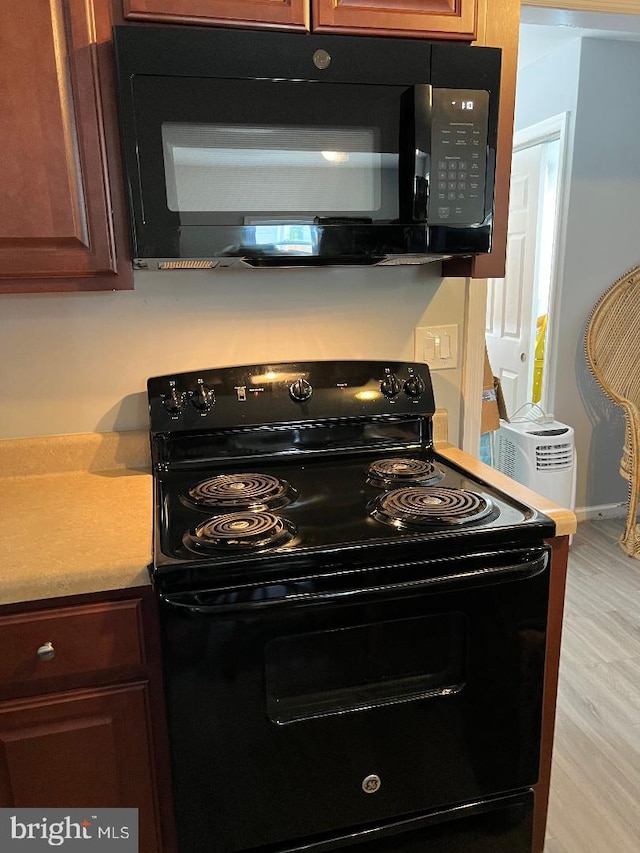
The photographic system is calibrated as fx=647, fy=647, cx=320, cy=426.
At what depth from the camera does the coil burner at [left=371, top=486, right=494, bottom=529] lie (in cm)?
122

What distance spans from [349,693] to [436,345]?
0.98 meters

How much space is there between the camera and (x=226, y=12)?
120 cm

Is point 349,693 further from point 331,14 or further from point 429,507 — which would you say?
point 331,14

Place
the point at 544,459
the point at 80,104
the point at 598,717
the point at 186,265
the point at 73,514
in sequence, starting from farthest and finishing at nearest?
the point at 544,459, the point at 598,717, the point at 186,265, the point at 73,514, the point at 80,104

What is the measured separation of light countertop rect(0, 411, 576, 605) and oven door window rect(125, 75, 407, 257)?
1.76 ft

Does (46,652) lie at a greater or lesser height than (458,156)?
lesser

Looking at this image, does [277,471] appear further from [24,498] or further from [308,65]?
[308,65]

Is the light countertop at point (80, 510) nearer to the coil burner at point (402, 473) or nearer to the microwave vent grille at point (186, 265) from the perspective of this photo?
the coil burner at point (402, 473)

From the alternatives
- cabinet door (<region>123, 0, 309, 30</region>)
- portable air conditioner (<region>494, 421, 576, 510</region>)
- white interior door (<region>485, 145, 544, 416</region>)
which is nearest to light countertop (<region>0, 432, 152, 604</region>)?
cabinet door (<region>123, 0, 309, 30</region>)

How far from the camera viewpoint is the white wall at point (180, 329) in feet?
5.14

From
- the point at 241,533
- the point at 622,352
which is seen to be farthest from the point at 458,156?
the point at 622,352

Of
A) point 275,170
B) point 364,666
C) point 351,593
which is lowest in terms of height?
point 364,666

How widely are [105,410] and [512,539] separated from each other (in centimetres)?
103

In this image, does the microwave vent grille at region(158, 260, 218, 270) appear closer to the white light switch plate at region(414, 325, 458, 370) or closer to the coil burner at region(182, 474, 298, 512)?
the coil burner at region(182, 474, 298, 512)
